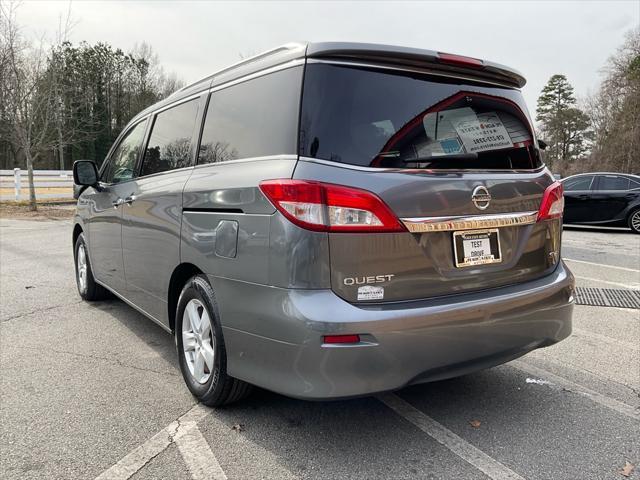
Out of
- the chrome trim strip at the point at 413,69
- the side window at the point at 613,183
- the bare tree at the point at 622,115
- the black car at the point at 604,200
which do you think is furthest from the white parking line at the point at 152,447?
the bare tree at the point at 622,115

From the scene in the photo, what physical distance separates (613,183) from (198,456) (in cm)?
1339

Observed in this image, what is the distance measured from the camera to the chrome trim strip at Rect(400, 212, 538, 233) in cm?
230

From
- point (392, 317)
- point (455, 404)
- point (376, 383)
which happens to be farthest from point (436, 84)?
point (455, 404)

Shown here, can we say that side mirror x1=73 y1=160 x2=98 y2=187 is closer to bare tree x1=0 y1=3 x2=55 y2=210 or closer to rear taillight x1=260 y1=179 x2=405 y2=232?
rear taillight x1=260 y1=179 x2=405 y2=232

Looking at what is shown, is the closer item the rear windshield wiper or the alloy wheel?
the rear windshield wiper

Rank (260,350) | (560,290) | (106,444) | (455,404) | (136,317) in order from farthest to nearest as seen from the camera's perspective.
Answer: (136,317)
(455,404)
(560,290)
(106,444)
(260,350)

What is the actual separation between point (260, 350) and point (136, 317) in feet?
9.47

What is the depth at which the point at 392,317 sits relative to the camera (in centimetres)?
221

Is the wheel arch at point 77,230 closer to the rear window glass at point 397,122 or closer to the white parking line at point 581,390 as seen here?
the rear window glass at point 397,122

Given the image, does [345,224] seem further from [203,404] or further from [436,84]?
[203,404]

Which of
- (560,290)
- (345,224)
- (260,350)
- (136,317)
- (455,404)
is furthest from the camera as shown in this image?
(136,317)

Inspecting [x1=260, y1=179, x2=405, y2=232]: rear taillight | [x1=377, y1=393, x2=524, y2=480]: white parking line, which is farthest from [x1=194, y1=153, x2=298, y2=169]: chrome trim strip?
[x1=377, y1=393, x2=524, y2=480]: white parking line

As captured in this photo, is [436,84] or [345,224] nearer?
[345,224]

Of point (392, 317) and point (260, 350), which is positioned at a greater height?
point (392, 317)
